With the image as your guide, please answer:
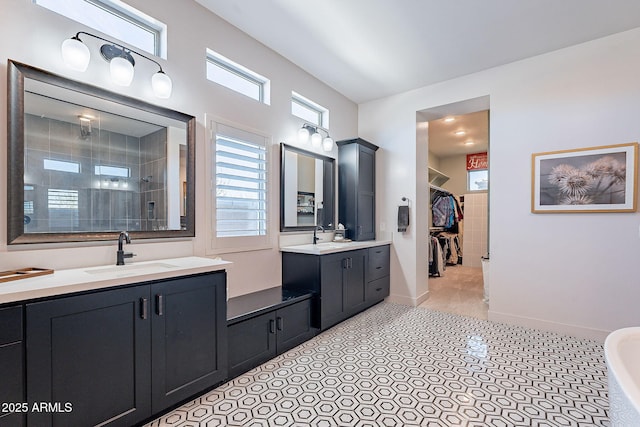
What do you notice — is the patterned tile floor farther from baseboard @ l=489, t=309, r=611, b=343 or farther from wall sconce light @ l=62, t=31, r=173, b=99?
wall sconce light @ l=62, t=31, r=173, b=99

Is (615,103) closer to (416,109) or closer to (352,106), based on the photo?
(416,109)

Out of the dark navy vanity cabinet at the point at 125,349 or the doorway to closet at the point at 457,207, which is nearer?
the dark navy vanity cabinet at the point at 125,349

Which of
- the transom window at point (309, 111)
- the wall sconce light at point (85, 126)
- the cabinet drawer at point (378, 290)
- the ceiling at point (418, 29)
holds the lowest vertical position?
the cabinet drawer at point (378, 290)

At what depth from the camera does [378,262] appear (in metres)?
4.07

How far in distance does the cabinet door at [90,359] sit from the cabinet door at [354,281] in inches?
85.8

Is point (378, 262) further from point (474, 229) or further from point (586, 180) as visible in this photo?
point (474, 229)

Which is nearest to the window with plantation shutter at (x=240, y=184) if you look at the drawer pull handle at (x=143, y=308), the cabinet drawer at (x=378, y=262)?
the drawer pull handle at (x=143, y=308)

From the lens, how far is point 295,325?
279cm

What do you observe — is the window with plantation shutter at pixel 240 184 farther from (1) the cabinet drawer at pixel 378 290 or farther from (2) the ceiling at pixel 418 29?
(1) the cabinet drawer at pixel 378 290

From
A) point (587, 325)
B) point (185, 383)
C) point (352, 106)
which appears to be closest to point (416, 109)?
point (352, 106)

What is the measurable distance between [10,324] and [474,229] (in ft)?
26.2

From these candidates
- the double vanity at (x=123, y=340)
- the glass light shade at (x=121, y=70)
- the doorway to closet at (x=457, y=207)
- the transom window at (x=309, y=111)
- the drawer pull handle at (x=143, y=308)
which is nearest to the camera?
the double vanity at (x=123, y=340)

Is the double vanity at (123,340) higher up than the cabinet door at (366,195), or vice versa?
the cabinet door at (366,195)

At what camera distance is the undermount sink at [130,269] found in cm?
176
